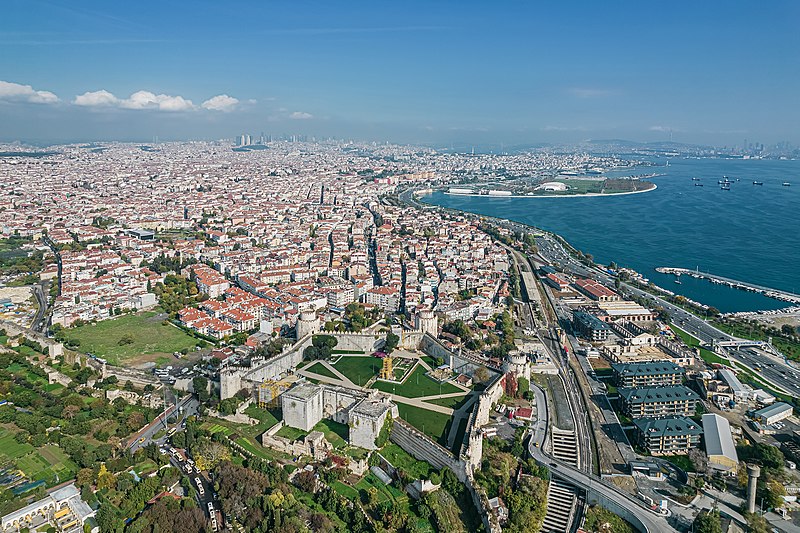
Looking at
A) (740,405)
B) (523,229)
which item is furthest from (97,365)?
(523,229)

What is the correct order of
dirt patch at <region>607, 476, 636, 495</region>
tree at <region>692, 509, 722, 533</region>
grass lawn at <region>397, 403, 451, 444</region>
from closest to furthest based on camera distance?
tree at <region>692, 509, 722, 533</region>, dirt patch at <region>607, 476, 636, 495</region>, grass lawn at <region>397, 403, 451, 444</region>

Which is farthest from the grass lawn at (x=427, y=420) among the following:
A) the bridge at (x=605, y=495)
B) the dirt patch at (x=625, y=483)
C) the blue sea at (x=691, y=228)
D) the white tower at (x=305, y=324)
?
the blue sea at (x=691, y=228)

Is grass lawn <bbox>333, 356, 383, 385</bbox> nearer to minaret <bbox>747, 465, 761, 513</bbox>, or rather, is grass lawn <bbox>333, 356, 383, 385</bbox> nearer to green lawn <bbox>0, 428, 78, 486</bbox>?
green lawn <bbox>0, 428, 78, 486</bbox>

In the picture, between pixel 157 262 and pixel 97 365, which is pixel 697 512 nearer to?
pixel 97 365

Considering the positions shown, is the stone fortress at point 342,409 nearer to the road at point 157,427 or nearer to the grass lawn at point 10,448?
the road at point 157,427

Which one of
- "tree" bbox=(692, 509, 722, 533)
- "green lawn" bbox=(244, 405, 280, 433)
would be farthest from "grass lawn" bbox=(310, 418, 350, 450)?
"tree" bbox=(692, 509, 722, 533)
